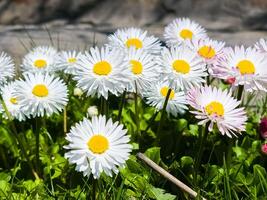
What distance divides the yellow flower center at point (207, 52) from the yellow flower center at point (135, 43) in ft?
1.02

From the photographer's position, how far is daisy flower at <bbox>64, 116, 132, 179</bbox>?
84.3 inches

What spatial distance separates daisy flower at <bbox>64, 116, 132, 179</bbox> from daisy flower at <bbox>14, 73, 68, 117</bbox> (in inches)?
12.7

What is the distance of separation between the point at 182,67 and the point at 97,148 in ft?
1.68

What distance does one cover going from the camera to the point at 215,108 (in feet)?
7.63

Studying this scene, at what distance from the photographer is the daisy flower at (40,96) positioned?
98.5 inches

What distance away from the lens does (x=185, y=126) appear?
117 inches

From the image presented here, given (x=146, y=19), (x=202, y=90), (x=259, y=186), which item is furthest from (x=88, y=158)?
(x=146, y=19)

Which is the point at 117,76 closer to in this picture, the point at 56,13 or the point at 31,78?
the point at 31,78

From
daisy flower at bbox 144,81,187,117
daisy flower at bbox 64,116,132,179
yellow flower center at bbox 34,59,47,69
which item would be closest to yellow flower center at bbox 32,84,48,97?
daisy flower at bbox 64,116,132,179

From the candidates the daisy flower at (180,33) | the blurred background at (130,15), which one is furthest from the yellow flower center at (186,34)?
the blurred background at (130,15)

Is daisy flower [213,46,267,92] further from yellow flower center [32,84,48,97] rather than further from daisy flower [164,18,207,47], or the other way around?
yellow flower center [32,84,48,97]

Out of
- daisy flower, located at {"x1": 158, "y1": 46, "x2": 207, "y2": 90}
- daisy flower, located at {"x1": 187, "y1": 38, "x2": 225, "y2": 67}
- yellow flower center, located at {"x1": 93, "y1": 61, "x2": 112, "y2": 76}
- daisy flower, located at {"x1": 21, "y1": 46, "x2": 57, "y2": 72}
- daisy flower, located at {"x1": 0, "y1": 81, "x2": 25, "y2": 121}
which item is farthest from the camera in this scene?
daisy flower, located at {"x1": 21, "y1": 46, "x2": 57, "y2": 72}

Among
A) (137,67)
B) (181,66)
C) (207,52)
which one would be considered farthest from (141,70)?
(207,52)

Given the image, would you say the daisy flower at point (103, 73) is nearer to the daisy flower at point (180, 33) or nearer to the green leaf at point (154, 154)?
the green leaf at point (154, 154)
